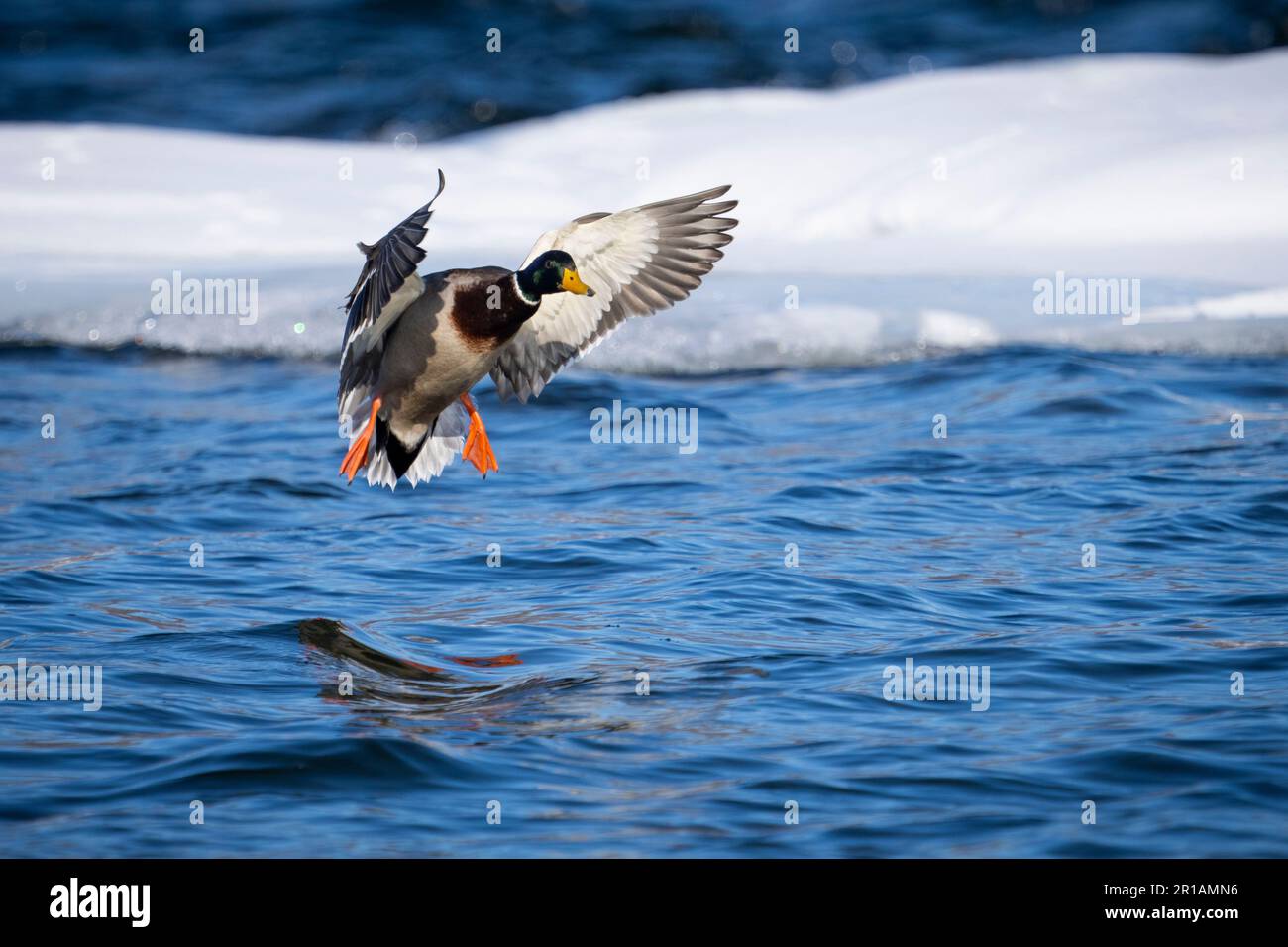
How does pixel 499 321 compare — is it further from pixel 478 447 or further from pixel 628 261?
pixel 478 447

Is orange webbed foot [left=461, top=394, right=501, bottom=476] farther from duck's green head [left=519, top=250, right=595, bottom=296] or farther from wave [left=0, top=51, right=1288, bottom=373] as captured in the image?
wave [left=0, top=51, right=1288, bottom=373]

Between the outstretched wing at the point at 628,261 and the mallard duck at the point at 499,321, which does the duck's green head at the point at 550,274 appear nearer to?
the mallard duck at the point at 499,321

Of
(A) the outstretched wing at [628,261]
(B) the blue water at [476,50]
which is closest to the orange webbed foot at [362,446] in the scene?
(A) the outstretched wing at [628,261]

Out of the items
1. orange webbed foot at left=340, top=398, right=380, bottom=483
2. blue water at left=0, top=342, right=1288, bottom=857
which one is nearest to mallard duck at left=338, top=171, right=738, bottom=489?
orange webbed foot at left=340, top=398, right=380, bottom=483

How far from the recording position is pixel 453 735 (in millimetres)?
4926

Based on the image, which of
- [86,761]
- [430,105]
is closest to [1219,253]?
[86,761]

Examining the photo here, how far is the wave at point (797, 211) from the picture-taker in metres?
10.2

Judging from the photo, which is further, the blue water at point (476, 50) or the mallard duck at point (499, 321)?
the blue water at point (476, 50)

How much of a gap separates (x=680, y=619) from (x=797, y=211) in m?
6.84

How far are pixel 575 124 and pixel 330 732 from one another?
1016 cm

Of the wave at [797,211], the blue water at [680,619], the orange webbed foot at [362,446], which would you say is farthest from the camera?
the wave at [797,211]

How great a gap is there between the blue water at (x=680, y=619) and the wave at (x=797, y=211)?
0.37 meters
